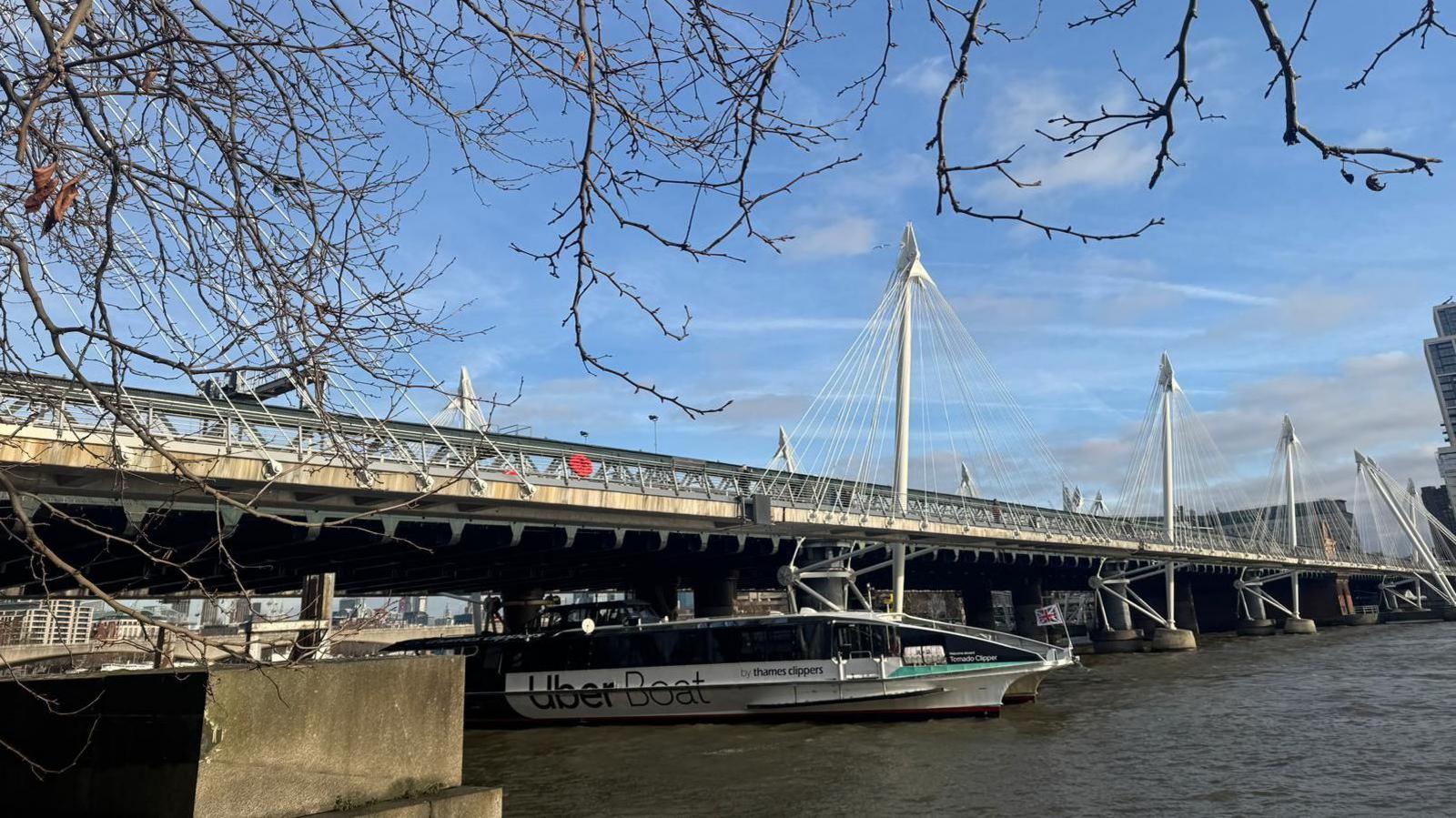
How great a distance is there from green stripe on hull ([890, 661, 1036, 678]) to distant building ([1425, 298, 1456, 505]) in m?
194

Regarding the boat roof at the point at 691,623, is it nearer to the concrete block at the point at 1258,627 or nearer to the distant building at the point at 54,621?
the distant building at the point at 54,621

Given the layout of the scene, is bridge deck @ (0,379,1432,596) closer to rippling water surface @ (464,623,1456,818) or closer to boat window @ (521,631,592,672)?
boat window @ (521,631,592,672)

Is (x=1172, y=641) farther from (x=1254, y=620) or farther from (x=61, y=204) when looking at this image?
(x=61, y=204)

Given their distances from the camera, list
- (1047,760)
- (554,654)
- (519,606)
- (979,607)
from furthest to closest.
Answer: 1. (979,607)
2. (519,606)
3. (554,654)
4. (1047,760)

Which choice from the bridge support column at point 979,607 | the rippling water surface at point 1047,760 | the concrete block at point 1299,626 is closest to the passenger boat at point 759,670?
the rippling water surface at point 1047,760

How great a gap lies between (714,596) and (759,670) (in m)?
17.4

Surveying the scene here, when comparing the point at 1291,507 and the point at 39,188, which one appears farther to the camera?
the point at 1291,507

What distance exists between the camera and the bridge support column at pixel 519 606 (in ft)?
141

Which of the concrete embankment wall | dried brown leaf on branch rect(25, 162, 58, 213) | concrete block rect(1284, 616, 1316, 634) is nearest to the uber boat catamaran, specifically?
the concrete embankment wall

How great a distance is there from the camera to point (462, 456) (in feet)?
95.0

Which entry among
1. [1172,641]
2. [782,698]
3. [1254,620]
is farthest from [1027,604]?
[782,698]

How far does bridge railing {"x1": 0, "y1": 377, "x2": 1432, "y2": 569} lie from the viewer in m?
4.05

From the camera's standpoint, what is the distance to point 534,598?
44094 mm

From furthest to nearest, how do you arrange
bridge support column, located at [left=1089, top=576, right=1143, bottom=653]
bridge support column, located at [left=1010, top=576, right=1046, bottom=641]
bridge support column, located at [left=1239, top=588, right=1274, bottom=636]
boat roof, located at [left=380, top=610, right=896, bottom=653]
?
1. bridge support column, located at [left=1239, top=588, right=1274, bottom=636]
2. bridge support column, located at [left=1010, top=576, right=1046, bottom=641]
3. bridge support column, located at [left=1089, top=576, right=1143, bottom=653]
4. boat roof, located at [left=380, top=610, right=896, bottom=653]
